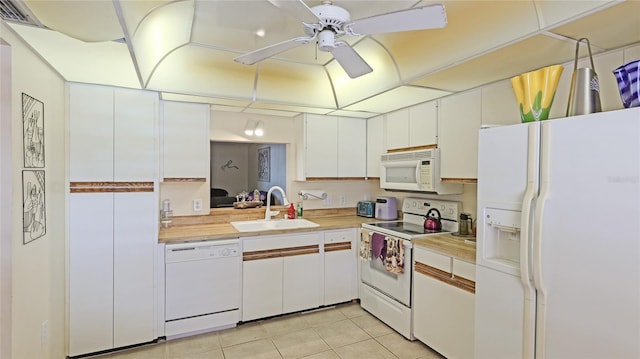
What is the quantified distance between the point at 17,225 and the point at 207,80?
1.75m

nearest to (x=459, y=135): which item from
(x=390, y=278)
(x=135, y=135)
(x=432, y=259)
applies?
(x=432, y=259)

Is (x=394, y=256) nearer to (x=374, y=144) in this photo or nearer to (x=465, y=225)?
(x=465, y=225)

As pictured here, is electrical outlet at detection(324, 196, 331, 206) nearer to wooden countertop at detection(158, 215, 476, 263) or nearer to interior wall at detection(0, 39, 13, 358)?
wooden countertop at detection(158, 215, 476, 263)

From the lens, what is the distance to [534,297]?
1.69 meters

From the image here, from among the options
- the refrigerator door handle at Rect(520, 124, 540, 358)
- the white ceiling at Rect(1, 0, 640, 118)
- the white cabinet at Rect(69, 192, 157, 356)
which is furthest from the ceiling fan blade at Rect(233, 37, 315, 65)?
the white cabinet at Rect(69, 192, 157, 356)

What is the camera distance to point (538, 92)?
180 centimetres

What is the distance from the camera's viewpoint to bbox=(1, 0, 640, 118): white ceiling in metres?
1.60

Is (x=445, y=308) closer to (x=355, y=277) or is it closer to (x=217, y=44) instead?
(x=355, y=277)

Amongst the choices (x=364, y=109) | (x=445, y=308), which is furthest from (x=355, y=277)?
(x=364, y=109)

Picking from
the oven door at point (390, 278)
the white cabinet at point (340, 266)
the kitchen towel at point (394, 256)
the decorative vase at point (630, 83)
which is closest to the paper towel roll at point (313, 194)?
the white cabinet at point (340, 266)

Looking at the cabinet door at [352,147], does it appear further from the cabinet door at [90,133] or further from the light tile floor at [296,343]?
the cabinet door at [90,133]

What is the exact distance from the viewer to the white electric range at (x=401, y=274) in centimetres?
282

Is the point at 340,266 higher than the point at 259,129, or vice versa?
the point at 259,129

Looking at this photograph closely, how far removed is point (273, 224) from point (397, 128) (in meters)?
1.71
